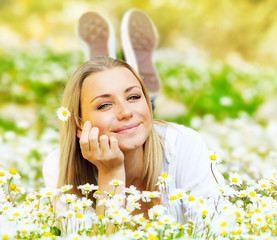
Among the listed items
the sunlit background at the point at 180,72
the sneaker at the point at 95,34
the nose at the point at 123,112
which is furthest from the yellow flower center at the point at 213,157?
the sneaker at the point at 95,34

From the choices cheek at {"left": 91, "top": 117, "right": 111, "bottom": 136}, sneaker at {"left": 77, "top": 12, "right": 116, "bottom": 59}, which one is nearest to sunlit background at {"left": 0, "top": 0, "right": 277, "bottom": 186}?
sneaker at {"left": 77, "top": 12, "right": 116, "bottom": 59}

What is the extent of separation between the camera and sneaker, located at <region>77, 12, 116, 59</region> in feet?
12.9

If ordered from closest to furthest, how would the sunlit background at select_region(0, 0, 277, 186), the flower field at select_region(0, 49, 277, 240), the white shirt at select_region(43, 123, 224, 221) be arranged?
the flower field at select_region(0, 49, 277, 240) < the white shirt at select_region(43, 123, 224, 221) < the sunlit background at select_region(0, 0, 277, 186)

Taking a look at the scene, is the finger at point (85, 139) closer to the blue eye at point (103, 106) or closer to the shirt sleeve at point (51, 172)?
the blue eye at point (103, 106)

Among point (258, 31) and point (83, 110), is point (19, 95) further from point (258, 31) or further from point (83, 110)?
point (258, 31)

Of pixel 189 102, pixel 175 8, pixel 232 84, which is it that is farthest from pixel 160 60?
pixel 175 8

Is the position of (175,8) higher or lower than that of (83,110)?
higher

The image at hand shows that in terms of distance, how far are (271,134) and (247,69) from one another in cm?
574

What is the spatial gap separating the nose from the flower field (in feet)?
1.24

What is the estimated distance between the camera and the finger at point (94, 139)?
6.68ft

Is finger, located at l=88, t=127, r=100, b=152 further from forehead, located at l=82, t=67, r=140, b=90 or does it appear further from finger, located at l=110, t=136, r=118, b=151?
forehead, located at l=82, t=67, r=140, b=90

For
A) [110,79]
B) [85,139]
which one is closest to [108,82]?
[110,79]

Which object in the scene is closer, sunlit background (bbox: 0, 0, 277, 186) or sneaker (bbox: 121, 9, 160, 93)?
sneaker (bbox: 121, 9, 160, 93)

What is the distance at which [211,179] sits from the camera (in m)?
2.31
